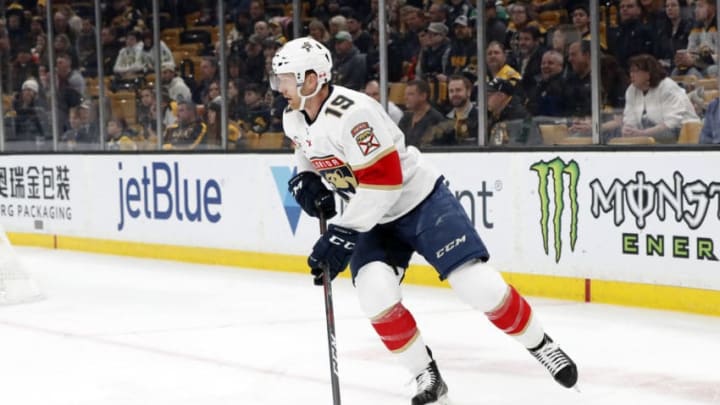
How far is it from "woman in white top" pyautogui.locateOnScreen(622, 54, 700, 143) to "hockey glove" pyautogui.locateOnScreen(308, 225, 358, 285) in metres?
3.01

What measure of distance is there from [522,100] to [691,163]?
1.31 metres

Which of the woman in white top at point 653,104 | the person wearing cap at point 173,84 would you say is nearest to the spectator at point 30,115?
the person wearing cap at point 173,84

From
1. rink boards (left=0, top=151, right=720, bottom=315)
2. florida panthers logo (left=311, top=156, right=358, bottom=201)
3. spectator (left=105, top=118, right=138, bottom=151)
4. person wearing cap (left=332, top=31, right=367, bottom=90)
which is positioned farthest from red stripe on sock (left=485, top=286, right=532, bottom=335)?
spectator (left=105, top=118, right=138, bottom=151)

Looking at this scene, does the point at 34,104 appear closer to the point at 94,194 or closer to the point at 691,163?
the point at 94,194

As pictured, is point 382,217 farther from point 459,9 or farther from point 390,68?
point 390,68

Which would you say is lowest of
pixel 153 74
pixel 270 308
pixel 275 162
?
pixel 270 308

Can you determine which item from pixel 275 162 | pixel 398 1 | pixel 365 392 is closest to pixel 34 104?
pixel 275 162

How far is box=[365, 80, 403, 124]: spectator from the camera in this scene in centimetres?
806

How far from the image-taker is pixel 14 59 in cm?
1136

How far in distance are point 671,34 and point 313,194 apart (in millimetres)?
2895

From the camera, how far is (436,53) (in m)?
7.77

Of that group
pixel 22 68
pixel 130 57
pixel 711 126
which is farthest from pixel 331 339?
pixel 22 68

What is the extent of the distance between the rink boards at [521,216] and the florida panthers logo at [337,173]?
8.35ft

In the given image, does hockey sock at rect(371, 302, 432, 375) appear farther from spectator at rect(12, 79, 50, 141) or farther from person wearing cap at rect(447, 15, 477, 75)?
spectator at rect(12, 79, 50, 141)
